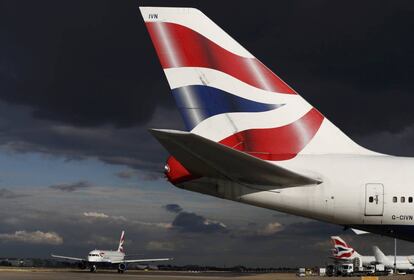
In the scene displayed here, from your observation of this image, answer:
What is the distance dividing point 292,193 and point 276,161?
1348mm

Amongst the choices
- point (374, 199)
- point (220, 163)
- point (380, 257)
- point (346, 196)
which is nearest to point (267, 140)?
point (346, 196)

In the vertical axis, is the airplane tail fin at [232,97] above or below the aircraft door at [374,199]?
above

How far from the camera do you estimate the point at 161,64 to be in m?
16.4

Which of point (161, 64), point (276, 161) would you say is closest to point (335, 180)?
point (276, 161)

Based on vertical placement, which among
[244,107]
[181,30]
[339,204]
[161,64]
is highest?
[181,30]

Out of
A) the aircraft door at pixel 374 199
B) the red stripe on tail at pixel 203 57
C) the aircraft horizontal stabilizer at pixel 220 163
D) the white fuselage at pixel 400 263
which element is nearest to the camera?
the aircraft horizontal stabilizer at pixel 220 163

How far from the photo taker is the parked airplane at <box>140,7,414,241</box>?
15141 mm

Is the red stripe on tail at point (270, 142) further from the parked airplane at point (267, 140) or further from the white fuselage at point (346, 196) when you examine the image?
the white fuselage at point (346, 196)

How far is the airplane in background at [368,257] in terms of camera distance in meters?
78.4

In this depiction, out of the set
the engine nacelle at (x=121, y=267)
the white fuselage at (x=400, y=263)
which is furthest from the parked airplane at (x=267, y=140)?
the white fuselage at (x=400, y=263)

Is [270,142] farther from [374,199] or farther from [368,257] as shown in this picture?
[368,257]

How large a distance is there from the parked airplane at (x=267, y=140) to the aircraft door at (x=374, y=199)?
0.08ft

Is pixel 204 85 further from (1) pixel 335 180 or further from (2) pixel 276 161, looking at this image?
(1) pixel 335 180

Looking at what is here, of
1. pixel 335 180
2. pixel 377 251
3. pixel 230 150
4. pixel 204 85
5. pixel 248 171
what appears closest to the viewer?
pixel 230 150
